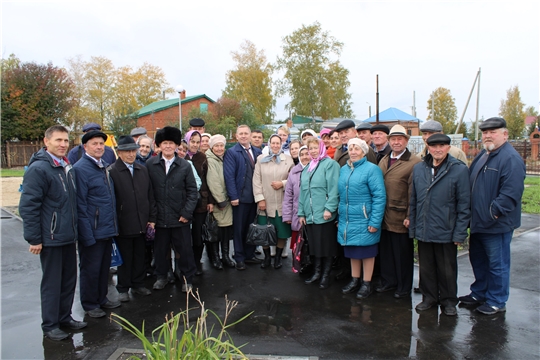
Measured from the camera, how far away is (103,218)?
14.3 ft

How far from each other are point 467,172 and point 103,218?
13.4 feet

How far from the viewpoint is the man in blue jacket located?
5.96 meters

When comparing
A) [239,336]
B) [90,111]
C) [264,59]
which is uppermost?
[264,59]

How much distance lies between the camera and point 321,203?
5.17 m

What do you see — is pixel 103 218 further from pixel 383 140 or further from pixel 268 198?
pixel 383 140

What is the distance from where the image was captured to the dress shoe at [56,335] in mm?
3812

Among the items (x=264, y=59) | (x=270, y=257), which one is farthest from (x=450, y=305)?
(x=264, y=59)

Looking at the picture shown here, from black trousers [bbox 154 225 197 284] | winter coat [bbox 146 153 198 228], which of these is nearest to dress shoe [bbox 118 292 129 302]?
black trousers [bbox 154 225 197 284]

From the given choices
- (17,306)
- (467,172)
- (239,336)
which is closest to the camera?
(239,336)

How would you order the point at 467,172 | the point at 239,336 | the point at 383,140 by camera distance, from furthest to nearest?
the point at 383,140 < the point at 467,172 < the point at 239,336

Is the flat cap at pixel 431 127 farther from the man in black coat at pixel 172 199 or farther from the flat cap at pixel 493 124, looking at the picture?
the man in black coat at pixel 172 199

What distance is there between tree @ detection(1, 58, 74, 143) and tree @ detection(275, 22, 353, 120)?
1910 centimetres

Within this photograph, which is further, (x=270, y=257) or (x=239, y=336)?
(x=270, y=257)

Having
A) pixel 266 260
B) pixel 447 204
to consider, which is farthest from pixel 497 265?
pixel 266 260
